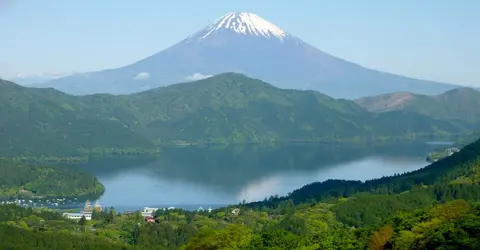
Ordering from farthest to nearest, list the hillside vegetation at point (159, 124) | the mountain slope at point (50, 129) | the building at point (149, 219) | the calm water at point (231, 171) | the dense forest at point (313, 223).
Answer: the hillside vegetation at point (159, 124) < the mountain slope at point (50, 129) < the calm water at point (231, 171) < the building at point (149, 219) < the dense forest at point (313, 223)

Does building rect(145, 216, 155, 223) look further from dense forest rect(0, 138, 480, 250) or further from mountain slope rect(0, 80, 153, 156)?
mountain slope rect(0, 80, 153, 156)

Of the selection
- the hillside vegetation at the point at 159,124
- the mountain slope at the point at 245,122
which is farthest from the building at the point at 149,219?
the mountain slope at the point at 245,122

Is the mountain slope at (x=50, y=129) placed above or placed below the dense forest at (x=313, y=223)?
above

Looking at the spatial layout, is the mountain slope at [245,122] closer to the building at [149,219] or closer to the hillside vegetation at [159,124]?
the hillside vegetation at [159,124]

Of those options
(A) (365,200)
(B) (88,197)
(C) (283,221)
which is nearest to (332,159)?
(B) (88,197)

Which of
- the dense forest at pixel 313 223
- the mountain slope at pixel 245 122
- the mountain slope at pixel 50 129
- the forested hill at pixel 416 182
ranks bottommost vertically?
the dense forest at pixel 313 223

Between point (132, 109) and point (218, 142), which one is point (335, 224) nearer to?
point (218, 142)

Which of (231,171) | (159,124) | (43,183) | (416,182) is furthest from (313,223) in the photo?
(159,124)
